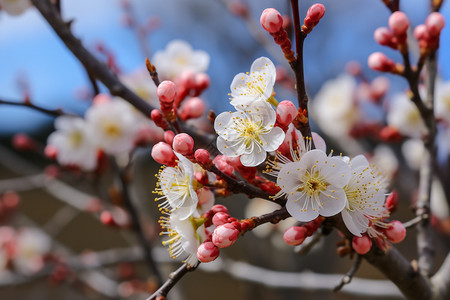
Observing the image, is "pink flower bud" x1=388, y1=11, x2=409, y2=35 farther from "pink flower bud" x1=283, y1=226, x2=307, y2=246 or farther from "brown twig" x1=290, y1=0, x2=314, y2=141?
"pink flower bud" x1=283, y1=226, x2=307, y2=246

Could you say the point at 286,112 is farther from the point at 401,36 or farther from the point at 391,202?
the point at 401,36

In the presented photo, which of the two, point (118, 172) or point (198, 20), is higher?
point (118, 172)

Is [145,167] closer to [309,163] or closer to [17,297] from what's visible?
[17,297]

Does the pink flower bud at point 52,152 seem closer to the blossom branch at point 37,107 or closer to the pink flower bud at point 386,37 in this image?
the blossom branch at point 37,107

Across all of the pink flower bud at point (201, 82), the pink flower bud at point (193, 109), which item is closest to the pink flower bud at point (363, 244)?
the pink flower bud at point (193, 109)

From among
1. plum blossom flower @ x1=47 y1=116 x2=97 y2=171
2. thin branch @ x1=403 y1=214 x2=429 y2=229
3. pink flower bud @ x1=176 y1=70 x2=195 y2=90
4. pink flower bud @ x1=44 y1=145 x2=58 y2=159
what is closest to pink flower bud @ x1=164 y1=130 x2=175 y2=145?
pink flower bud @ x1=176 y1=70 x2=195 y2=90

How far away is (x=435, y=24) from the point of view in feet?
3.26

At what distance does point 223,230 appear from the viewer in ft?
2.18

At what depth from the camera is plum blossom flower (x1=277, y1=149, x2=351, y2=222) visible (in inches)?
26.3

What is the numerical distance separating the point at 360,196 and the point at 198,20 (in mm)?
7704

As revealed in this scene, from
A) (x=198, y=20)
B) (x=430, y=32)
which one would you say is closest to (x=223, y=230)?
(x=430, y=32)

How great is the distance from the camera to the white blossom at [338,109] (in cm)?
250

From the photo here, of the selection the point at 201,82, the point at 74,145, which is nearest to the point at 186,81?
the point at 201,82

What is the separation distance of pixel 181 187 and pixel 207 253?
135mm
